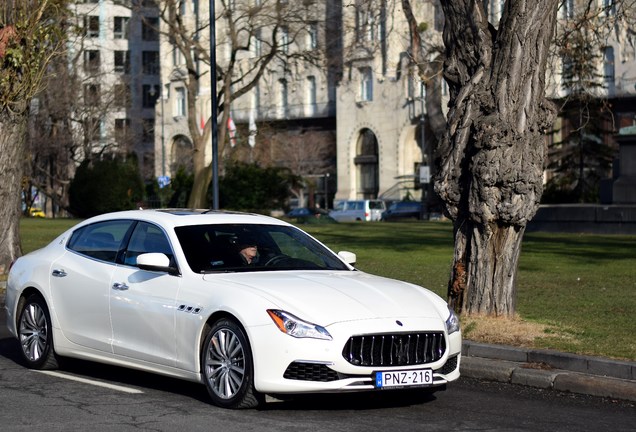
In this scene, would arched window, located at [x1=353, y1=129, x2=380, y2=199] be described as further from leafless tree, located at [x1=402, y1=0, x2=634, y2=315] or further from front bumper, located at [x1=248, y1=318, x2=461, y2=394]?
front bumper, located at [x1=248, y1=318, x2=461, y2=394]

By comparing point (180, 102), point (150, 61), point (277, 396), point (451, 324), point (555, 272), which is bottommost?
point (555, 272)

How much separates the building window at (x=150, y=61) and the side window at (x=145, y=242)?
335ft

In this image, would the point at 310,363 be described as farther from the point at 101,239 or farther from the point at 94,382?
the point at 101,239

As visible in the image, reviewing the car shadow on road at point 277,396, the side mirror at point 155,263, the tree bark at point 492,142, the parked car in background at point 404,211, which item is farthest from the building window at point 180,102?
the side mirror at point 155,263

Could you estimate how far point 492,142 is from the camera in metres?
12.8

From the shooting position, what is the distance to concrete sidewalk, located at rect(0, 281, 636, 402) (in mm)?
10070

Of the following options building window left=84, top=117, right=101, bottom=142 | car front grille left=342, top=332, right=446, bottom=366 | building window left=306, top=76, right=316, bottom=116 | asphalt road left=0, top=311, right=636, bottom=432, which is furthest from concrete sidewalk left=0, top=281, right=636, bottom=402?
building window left=306, top=76, right=316, bottom=116

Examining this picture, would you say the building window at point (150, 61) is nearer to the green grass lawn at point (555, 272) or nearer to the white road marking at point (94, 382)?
the green grass lawn at point (555, 272)

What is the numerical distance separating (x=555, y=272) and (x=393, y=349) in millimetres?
12871

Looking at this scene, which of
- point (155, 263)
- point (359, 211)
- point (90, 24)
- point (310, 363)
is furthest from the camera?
point (359, 211)

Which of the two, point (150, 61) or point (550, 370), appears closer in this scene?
point (550, 370)

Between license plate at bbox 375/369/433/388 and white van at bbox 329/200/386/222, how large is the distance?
65163mm

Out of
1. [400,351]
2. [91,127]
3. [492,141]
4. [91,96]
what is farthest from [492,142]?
[91,127]

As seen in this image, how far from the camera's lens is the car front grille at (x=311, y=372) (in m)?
8.73
